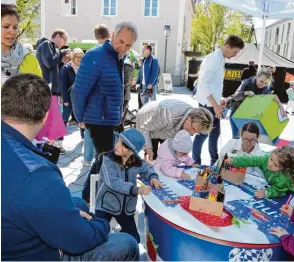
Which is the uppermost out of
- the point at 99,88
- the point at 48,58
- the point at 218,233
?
the point at 48,58

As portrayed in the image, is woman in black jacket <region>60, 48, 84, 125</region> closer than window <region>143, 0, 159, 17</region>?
Yes

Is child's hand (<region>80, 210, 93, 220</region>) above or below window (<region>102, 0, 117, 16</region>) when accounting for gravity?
below

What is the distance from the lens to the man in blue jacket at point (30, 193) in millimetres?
1130

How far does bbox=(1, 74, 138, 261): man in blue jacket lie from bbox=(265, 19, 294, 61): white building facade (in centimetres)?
2228

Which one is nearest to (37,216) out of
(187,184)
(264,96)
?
(187,184)

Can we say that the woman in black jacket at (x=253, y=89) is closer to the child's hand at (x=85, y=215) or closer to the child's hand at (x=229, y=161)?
the child's hand at (x=229, y=161)

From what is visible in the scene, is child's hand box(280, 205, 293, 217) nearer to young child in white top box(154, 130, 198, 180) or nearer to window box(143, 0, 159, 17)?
young child in white top box(154, 130, 198, 180)

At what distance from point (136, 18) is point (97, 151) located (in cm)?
1744

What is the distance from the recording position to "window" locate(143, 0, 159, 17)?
18.9 m

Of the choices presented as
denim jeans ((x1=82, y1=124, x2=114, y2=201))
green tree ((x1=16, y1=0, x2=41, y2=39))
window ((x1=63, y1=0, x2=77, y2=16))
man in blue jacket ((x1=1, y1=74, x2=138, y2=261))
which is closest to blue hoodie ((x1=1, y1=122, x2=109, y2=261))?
man in blue jacket ((x1=1, y1=74, x2=138, y2=261))

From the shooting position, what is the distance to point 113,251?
1.79 metres

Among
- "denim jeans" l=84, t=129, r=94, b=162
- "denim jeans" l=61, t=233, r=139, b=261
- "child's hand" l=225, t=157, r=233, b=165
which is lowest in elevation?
"denim jeans" l=84, t=129, r=94, b=162

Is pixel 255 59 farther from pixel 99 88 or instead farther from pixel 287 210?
pixel 287 210

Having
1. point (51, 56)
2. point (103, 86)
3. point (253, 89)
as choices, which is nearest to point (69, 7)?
point (51, 56)
